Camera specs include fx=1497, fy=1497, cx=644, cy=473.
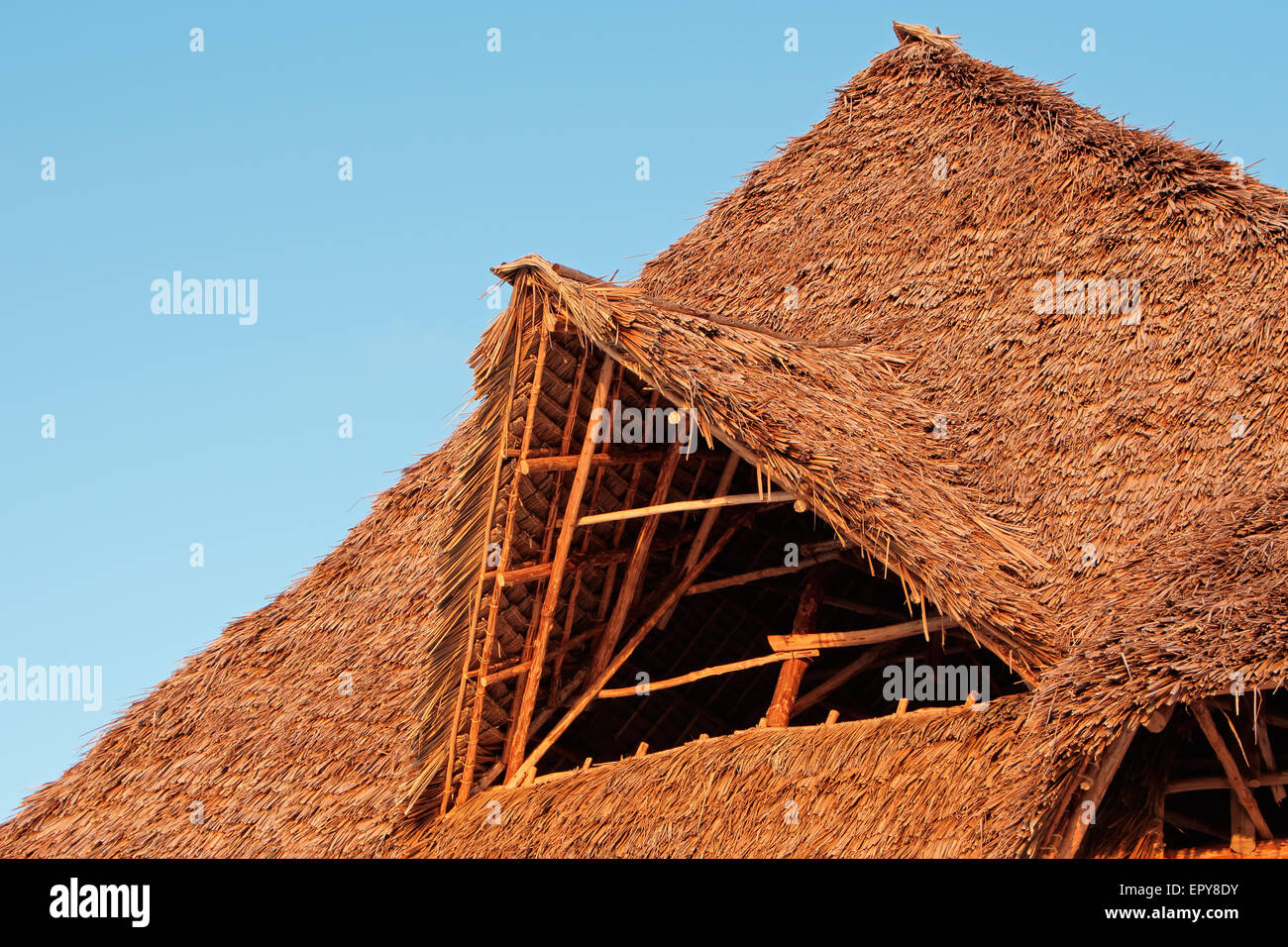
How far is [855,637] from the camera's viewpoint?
8031mm

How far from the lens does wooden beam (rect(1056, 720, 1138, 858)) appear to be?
20.9 feet

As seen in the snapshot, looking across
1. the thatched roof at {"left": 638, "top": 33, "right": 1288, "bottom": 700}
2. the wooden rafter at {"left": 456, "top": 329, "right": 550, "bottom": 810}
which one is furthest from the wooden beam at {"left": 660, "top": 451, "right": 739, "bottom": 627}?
the thatched roof at {"left": 638, "top": 33, "right": 1288, "bottom": 700}

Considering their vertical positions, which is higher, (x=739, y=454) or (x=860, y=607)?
(x=739, y=454)

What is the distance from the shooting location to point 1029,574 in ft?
25.9

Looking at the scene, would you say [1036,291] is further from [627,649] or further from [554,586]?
[554,586]

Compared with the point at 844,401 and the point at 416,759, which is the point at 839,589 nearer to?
the point at 844,401

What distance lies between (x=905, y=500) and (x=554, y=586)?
2024 mm

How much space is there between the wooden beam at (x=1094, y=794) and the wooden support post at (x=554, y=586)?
3.13m

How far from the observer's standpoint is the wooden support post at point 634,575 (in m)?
8.77

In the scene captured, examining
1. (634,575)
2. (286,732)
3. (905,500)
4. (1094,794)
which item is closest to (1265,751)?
(1094,794)

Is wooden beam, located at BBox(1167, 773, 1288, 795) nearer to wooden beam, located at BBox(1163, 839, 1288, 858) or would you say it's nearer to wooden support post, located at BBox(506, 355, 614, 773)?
wooden beam, located at BBox(1163, 839, 1288, 858)

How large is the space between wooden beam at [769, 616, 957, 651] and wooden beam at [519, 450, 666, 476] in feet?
4.24

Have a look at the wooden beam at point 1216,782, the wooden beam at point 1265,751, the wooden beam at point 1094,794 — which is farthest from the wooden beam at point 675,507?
the wooden beam at point 1265,751
